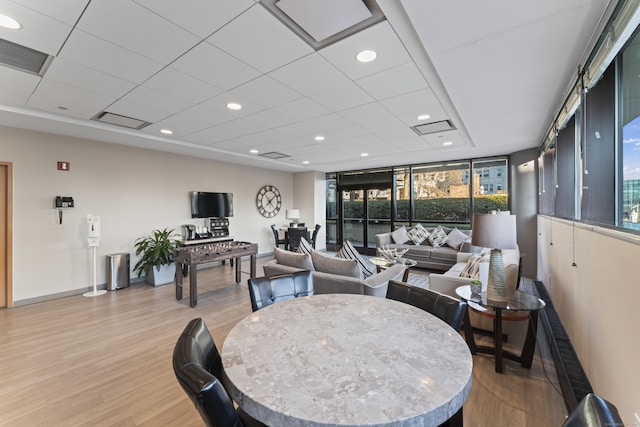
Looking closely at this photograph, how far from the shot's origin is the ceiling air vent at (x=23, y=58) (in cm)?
207

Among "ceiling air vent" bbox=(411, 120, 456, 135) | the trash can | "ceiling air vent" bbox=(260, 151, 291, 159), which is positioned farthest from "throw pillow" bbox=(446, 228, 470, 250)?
the trash can

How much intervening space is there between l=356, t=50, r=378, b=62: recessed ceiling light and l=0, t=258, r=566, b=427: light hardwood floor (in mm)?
2709

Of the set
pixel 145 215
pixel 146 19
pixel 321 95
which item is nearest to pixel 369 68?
pixel 321 95

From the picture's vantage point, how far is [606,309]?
1.64 metres

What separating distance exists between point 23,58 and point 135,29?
126 centimetres

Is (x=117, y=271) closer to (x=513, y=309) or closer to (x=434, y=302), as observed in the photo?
(x=434, y=302)

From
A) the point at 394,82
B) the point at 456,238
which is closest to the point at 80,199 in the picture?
the point at 394,82

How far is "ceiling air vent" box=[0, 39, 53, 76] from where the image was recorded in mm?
2069

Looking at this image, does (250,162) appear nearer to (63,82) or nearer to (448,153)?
(63,82)

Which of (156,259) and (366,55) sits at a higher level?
(366,55)

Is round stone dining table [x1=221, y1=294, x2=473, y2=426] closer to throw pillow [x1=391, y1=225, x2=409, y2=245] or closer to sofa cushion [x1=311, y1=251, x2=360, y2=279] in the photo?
sofa cushion [x1=311, y1=251, x2=360, y2=279]

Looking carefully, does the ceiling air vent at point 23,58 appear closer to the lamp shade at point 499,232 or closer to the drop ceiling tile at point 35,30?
the drop ceiling tile at point 35,30

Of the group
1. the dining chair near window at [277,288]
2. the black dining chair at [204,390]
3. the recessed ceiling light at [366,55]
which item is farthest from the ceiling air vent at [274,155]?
the black dining chair at [204,390]

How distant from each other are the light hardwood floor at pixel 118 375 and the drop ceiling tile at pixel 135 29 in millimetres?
2656
